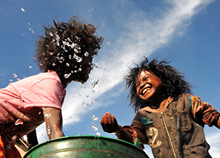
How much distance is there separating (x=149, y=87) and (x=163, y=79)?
1.44 feet

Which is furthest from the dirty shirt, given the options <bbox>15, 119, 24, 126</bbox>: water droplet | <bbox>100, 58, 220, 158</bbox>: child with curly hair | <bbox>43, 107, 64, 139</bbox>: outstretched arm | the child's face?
<bbox>15, 119, 24, 126</bbox>: water droplet

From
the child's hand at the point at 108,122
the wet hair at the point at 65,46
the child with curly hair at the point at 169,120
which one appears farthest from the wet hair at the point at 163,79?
the child's hand at the point at 108,122

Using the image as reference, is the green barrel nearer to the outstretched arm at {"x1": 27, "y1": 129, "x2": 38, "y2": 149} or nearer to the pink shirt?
the pink shirt

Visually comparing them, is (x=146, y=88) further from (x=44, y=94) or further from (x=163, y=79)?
(x=44, y=94)

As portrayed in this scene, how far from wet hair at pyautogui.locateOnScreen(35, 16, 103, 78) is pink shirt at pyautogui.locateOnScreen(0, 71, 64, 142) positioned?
2.26 ft

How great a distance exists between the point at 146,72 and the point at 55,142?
246cm

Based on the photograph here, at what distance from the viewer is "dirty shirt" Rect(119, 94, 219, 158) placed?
2.64m

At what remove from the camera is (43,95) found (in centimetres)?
189

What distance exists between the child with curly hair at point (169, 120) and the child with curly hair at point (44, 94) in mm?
527

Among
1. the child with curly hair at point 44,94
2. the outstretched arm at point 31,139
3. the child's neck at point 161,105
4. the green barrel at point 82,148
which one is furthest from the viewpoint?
the child's neck at point 161,105

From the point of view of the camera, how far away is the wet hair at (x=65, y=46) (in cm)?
286

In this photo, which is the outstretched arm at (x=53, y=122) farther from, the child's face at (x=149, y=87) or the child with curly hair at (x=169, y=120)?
the child's face at (x=149, y=87)

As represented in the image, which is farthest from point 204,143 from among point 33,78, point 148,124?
point 33,78

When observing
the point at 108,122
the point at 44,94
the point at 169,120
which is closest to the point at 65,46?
the point at 44,94
